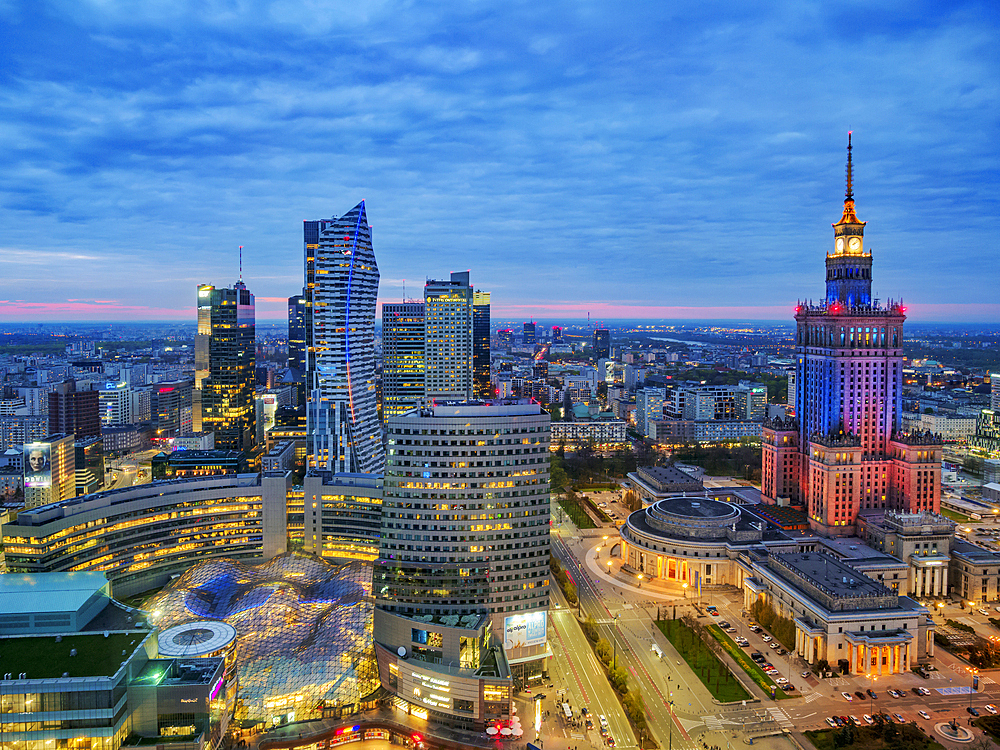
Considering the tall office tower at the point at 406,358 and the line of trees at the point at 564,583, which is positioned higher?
the tall office tower at the point at 406,358

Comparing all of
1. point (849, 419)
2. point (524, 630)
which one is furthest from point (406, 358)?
point (524, 630)

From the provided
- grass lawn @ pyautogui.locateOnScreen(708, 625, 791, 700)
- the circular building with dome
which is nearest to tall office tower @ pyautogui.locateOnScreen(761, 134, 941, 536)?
the circular building with dome

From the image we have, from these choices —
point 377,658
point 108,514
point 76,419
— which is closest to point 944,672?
point 377,658

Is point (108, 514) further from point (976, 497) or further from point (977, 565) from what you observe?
point (976, 497)

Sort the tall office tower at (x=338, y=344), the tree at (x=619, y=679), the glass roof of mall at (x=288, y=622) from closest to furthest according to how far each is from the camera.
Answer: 1. the glass roof of mall at (x=288, y=622)
2. the tree at (x=619, y=679)
3. the tall office tower at (x=338, y=344)

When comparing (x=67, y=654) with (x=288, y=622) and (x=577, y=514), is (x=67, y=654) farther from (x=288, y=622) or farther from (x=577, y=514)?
(x=577, y=514)

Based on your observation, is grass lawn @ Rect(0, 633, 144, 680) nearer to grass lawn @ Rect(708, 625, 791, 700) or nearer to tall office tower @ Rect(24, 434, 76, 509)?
grass lawn @ Rect(708, 625, 791, 700)

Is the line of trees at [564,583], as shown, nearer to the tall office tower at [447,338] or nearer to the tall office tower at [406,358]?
the tall office tower at [447,338]

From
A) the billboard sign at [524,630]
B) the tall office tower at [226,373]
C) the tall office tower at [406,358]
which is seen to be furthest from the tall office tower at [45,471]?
the billboard sign at [524,630]
